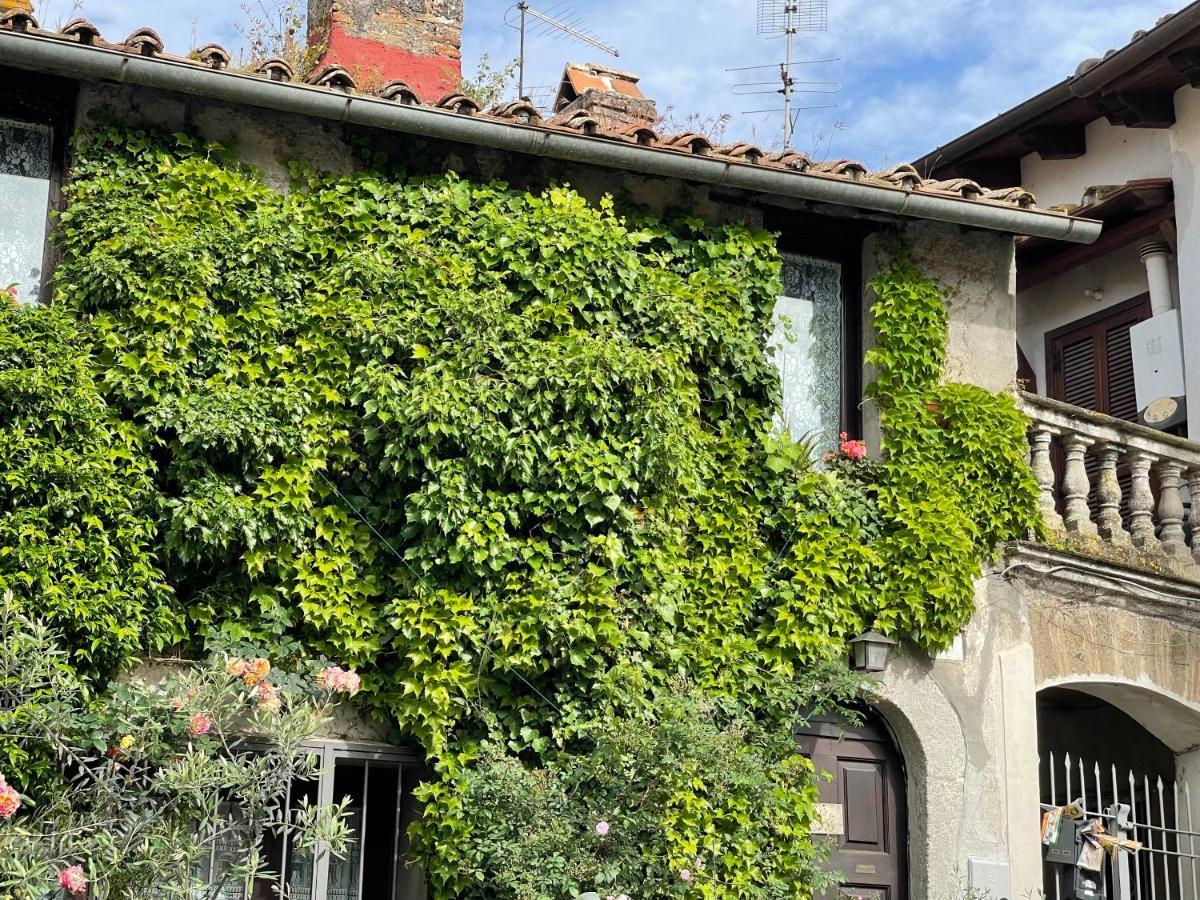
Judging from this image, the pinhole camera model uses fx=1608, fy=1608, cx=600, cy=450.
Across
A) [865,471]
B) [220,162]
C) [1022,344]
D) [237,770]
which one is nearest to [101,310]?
[220,162]

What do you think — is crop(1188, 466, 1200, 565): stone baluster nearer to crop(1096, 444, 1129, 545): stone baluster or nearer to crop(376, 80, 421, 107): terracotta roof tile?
crop(1096, 444, 1129, 545): stone baluster

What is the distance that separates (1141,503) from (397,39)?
6016mm

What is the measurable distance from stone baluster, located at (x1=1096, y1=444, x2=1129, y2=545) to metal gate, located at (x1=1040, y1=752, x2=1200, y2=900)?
1.54 meters

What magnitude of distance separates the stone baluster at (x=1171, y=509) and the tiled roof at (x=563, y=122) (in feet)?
7.06

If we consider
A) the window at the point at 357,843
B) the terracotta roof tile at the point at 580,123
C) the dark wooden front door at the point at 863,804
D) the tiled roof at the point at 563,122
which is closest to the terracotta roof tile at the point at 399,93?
the tiled roof at the point at 563,122

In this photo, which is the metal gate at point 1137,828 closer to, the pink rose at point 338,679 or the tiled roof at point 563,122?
the tiled roof at point 563,122

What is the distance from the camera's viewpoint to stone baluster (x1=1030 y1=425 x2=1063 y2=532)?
1070 centimetres

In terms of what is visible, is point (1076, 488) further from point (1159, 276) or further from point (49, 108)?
point (49, 108)

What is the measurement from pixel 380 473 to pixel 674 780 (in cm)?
237

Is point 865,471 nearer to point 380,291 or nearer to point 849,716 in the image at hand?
point 849,716

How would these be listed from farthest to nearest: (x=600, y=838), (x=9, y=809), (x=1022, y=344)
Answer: (x=1022, y=344), (x=600, y=838), (x=9, y=809)

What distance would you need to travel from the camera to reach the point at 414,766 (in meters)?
9.09

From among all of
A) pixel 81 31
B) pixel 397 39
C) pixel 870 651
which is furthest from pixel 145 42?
pixel 870 651

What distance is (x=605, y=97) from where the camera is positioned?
11.2 m
